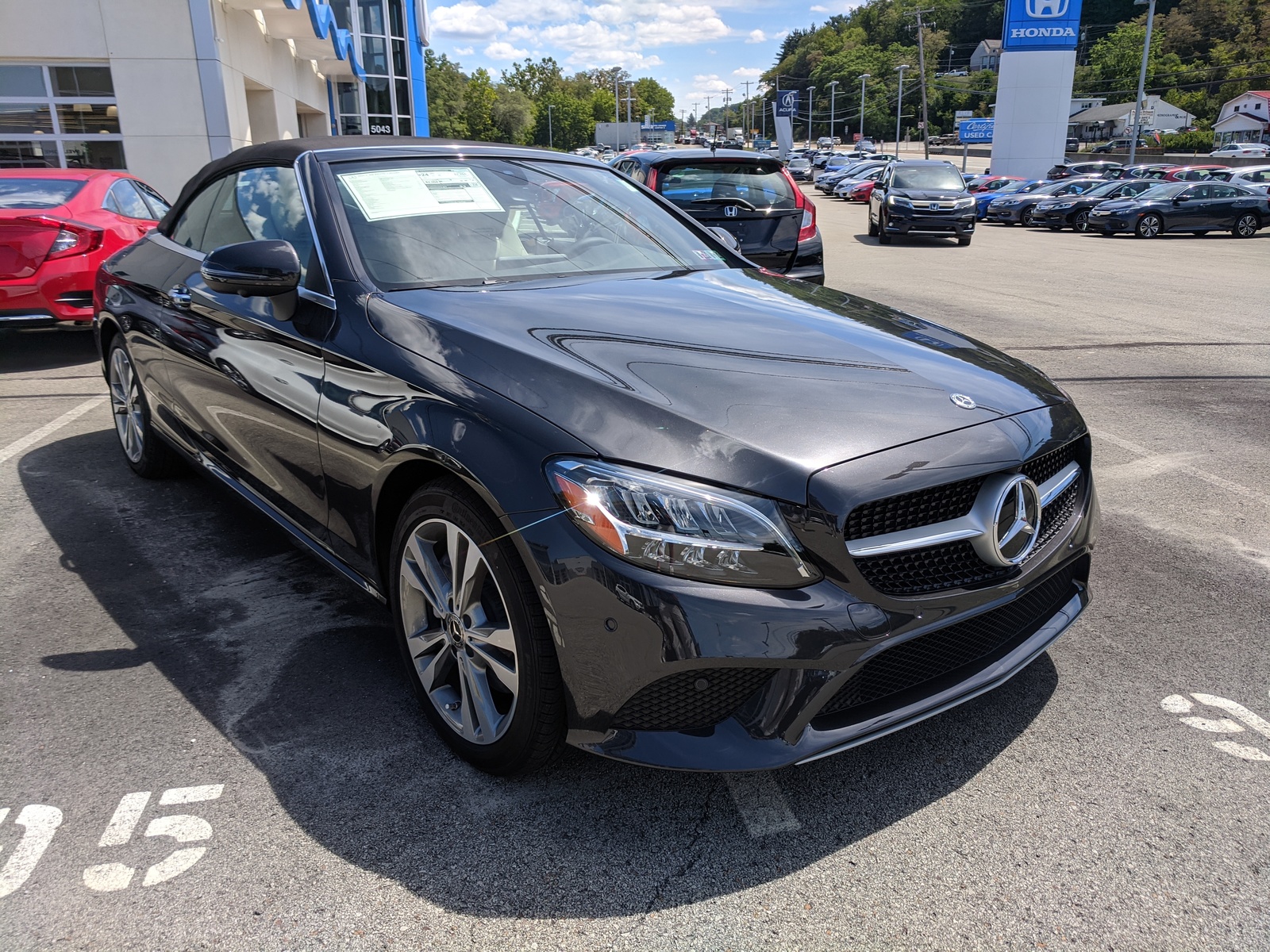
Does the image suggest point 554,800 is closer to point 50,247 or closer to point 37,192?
point 50,247

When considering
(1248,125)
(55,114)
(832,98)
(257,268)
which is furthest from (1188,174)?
(832,98)

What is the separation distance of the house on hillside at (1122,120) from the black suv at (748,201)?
8550 cm

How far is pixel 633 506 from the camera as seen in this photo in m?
2.10

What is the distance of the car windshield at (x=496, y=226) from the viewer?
3133 mm

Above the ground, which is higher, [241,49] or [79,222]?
[241,49]

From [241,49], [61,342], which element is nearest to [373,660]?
[61,342]

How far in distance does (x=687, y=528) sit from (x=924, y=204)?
68.5ft

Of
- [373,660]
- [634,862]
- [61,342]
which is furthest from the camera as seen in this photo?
[61,342]

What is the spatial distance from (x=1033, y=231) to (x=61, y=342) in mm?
26126

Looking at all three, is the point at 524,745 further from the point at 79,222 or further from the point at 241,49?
the point at 241,49

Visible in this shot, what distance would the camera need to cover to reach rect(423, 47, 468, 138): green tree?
97.9m

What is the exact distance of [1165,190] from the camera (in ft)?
79.6

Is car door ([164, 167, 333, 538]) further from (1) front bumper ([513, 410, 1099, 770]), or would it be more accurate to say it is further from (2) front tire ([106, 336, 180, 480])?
(1) front bumper ([513, 410, 1099, 770])

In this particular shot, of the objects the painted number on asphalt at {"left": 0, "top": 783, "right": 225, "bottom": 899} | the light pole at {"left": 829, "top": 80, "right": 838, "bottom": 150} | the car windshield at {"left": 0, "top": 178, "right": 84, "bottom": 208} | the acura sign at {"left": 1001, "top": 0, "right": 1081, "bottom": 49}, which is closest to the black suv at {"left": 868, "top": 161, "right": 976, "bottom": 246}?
the car windshield at {"left": 0, "top": 178, "right": 84, "bottom": 208}
